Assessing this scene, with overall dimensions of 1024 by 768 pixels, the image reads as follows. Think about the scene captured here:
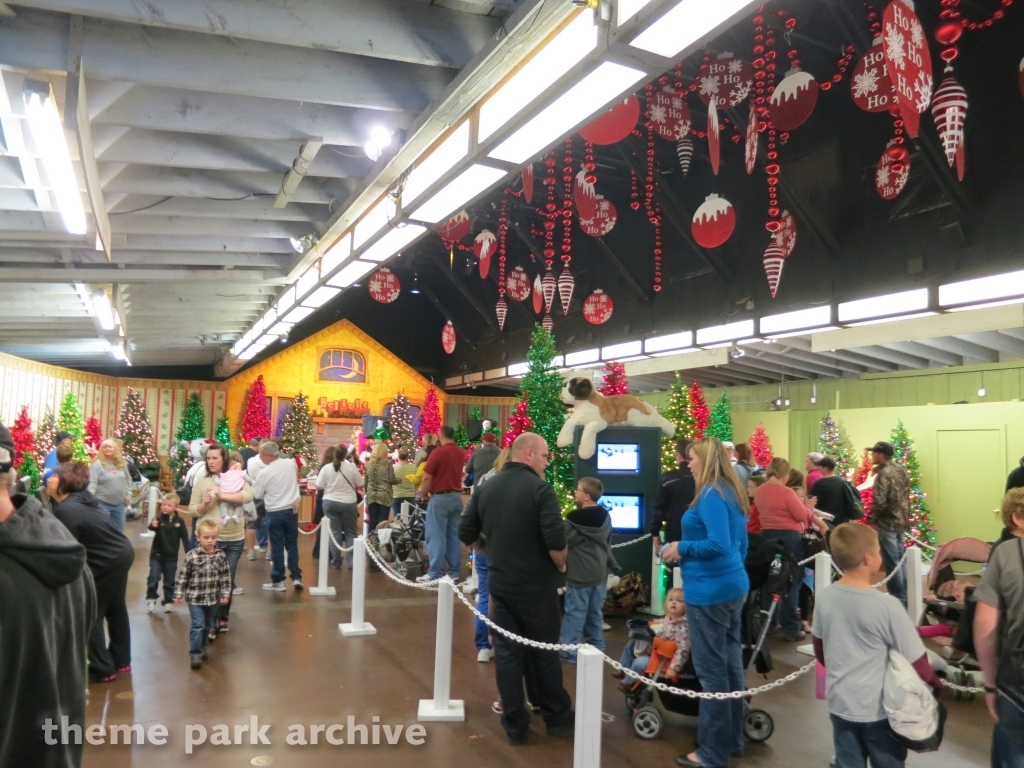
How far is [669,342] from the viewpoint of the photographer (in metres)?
11.9

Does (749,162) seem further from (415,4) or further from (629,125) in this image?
(415,4)

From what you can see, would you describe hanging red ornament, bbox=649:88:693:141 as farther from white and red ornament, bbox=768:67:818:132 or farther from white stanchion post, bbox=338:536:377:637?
white stanchion post, bbox=338:536:377:637

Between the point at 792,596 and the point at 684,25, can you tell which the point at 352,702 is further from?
the point at 684,25

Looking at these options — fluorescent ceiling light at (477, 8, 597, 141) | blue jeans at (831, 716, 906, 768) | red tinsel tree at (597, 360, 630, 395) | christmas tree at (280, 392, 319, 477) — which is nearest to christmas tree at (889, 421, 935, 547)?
red tinsel tree at (597, 360, 630, 395)

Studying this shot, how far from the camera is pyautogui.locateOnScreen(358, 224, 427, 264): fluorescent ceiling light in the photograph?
4723 mm

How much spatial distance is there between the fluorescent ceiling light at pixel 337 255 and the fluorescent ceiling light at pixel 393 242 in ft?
0.68

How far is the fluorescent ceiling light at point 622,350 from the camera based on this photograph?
12992mm

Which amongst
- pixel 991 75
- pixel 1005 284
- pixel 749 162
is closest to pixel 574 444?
pixel 749 162

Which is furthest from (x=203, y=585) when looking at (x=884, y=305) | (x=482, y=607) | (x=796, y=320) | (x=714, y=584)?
(x=796, y=320)

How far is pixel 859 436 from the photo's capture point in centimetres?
1323

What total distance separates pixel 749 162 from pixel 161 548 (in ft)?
20.4

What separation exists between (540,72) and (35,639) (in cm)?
241

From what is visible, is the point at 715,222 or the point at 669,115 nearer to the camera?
the point at 669,115

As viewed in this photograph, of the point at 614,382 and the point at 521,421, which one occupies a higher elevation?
the point at 614,382
